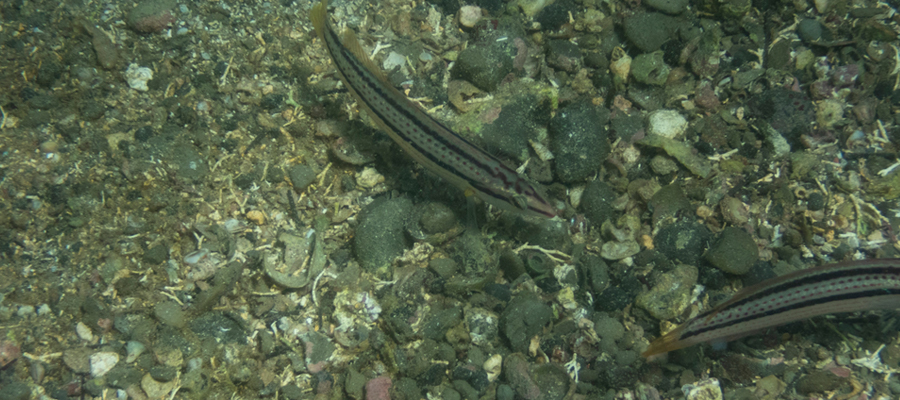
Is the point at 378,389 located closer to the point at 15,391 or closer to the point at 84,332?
the point at 84,332

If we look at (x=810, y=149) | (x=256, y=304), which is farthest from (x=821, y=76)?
(x=256, y=304)

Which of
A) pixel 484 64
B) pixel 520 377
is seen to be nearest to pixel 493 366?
pixel 520 377

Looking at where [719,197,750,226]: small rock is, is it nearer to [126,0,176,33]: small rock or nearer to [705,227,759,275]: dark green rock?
[705,227,759,275]: dark green rock

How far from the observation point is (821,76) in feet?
18.8

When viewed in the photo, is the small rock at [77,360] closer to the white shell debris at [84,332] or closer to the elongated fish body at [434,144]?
the white shell debris at [84,332]

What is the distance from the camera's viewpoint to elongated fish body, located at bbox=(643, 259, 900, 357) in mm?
3818

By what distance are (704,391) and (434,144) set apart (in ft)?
11.7

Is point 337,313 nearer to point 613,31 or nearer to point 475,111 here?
point 475,111

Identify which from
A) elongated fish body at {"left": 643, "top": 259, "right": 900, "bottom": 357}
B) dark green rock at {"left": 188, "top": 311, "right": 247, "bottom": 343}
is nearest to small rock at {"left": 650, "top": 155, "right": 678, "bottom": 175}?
elongated fish body at {"left": 643, "top": 259, "right": 900, "bottom": 357}

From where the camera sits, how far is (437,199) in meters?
5.21

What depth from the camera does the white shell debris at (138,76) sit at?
5.26 metres

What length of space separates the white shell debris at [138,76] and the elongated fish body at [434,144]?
241 centimetres

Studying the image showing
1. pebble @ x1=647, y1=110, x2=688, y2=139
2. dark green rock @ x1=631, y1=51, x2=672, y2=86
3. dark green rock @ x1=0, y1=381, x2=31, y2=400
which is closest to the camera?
dark green rock @ x1=0, y1=381, x2=31, y2=400

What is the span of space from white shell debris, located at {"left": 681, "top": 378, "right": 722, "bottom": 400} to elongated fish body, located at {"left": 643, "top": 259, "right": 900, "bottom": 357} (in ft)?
1.93
